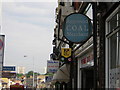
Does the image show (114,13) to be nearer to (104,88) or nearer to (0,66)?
(104,88)

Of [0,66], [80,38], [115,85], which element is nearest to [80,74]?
[0,66]

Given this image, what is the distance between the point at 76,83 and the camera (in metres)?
18.2

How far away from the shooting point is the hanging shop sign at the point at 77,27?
10688 mm

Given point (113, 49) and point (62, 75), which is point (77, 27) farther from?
point (62, 75)

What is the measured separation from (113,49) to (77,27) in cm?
158

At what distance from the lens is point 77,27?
1090cm

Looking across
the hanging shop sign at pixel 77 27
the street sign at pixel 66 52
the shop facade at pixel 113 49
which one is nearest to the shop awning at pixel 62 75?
the street sign at pixel 66 52

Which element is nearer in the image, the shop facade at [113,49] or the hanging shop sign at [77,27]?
the shop facade at [113,49]

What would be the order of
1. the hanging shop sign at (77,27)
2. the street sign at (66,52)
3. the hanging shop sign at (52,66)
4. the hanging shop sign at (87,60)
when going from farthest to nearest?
the hanging shop sign at (52,66) < the street sign at (66,52) < the hanging shop sign at (87,60) < the hanging shop sign at (77,27)

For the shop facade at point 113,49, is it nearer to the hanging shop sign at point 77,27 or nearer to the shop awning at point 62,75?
the hanging shop sign at point 77,27

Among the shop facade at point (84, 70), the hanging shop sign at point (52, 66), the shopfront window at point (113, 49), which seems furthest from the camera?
the hanging shop sign at point (52, 66)

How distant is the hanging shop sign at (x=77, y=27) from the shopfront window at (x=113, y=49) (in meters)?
0.79

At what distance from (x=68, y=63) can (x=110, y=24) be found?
10126 mm

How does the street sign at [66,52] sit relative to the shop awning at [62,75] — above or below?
above
